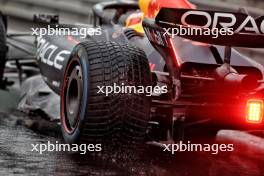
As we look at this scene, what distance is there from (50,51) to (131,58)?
1.97 m

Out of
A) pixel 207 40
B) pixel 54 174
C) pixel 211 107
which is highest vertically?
pixel 207 40

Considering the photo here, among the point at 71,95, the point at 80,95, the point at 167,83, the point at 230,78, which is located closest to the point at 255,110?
the point at 230,78

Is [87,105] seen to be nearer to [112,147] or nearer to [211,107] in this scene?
[112,147]

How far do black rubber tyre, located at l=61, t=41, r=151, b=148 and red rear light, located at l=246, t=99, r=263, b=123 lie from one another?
76cm

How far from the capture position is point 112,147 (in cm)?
562

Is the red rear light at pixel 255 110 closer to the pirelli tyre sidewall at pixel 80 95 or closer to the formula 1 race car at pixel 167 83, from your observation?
the formula 1 race car at pixel 167 83

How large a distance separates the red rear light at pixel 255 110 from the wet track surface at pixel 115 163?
0.42 m

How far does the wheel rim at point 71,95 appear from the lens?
5.83 meters

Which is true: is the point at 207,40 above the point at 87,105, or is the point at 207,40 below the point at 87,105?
above

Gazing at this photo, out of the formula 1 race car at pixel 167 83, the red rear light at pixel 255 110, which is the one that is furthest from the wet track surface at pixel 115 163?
the red rear light at pixel 255 110

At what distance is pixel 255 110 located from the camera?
5.76 m

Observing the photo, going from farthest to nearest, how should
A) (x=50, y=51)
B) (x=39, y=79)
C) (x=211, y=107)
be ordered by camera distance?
(x=39, y=79), (x=50, y=51), (x=211, y=107)

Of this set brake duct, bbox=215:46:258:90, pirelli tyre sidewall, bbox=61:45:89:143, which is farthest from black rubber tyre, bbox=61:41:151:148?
brake duct, bbox=215:46:258:90

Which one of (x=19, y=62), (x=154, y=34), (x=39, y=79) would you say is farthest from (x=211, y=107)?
(x=19, y=62)
